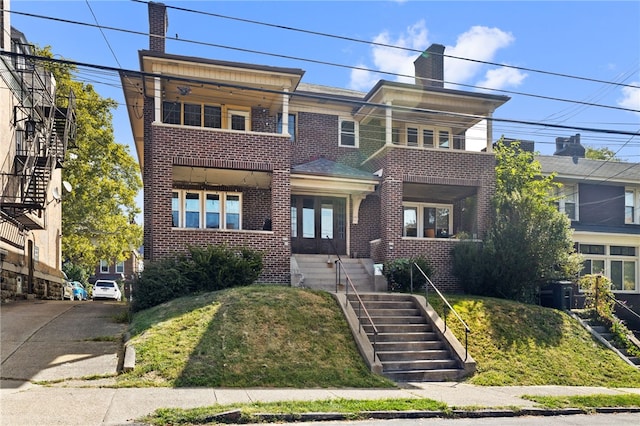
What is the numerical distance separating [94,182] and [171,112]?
1328 cm

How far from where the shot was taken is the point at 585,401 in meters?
9.51

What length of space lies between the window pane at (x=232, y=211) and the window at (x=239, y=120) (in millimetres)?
2475

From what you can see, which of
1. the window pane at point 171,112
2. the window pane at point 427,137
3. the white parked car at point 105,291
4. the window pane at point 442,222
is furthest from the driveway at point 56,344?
the white parked car at point 105,291

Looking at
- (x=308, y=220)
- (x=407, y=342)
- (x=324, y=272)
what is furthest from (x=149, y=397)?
(x=308, y=220)

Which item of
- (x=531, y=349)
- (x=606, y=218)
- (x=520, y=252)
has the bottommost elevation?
(x=531, y=349)

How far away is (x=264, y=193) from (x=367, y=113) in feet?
16.3

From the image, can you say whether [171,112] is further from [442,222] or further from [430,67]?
[442,222]

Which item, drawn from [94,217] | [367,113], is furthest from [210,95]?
[94,217]

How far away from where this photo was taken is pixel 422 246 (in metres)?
18.0

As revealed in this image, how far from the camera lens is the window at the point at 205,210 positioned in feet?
60.8

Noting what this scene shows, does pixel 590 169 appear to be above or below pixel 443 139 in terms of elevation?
below

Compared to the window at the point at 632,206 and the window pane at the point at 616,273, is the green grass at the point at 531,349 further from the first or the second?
the window at the point at 632,206

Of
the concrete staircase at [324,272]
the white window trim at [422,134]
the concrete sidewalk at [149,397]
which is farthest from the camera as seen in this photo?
the white window trim at [422,134]

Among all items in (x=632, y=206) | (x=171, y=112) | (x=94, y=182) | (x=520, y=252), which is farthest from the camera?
(x=94, y=182)
